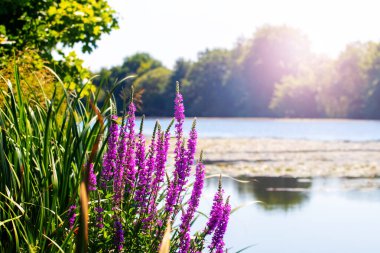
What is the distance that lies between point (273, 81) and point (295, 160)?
237 feet

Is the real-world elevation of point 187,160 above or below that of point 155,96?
below

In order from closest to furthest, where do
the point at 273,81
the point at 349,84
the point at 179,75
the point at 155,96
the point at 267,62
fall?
the point at 349,84, the point at 273,81, the point at 267,62, the point at 155,96, the point at 179,75

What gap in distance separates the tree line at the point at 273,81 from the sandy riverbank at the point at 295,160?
43.3 m

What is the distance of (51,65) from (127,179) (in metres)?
5.84

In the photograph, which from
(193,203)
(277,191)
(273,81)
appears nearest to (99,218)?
(193,203)

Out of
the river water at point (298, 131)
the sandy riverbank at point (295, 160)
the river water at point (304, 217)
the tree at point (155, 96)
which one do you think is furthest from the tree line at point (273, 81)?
the river water at point (304, 217)

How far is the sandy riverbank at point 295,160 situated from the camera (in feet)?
55.2

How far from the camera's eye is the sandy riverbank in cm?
1681

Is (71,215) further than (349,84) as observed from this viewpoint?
No

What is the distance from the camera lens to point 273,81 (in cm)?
9150

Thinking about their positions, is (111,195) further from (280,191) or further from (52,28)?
(280,191)

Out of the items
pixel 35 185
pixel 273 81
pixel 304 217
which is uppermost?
pixel 273 81

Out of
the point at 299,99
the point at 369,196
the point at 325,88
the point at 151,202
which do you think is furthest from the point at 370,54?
the point at 151,202

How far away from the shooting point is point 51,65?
370 inches
